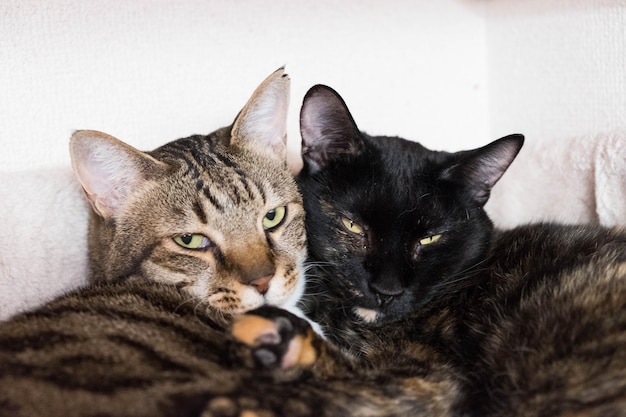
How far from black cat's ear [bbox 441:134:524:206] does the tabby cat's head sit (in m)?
0.44

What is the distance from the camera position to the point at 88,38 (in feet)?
5.69

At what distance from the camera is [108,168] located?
138 cm

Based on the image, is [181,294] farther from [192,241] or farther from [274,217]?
[274,217]

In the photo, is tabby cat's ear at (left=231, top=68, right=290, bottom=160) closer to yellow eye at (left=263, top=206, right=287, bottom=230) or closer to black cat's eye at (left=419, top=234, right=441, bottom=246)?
yellow eye at (left=263, top=206, right=287, bottom=230)

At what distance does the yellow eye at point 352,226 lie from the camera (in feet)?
4.90

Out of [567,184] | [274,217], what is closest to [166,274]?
[274,217]

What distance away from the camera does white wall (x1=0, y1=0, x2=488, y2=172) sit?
1672 mm

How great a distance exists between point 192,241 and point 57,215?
0.49 meters

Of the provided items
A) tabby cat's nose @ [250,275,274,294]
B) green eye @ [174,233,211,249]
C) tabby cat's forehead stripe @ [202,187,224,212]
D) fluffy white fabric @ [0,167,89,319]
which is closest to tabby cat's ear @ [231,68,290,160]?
tabby cat's forehead stripe @ [202,187,224,212]

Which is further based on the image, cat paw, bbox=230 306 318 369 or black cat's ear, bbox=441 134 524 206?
black cat's ear, bbox=441 134 524 206

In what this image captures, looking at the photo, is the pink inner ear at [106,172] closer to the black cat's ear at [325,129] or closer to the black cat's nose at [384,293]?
the black cat's ear at [325,129]

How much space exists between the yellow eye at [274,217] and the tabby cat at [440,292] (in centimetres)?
10

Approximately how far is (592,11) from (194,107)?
4.74ft

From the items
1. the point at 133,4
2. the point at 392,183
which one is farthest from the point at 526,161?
the point at 133,4
